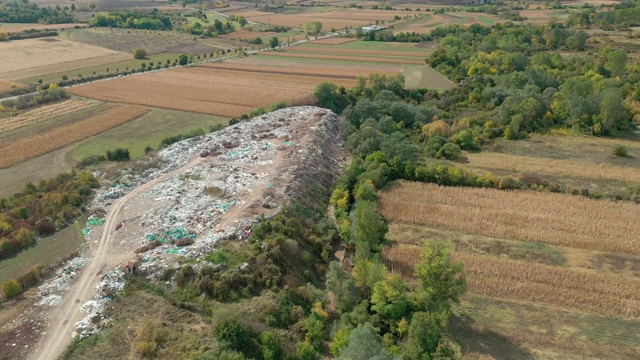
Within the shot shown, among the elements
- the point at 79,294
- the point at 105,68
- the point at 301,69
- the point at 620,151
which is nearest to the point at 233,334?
the point at 79,294

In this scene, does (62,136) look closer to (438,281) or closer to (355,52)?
(438,281)

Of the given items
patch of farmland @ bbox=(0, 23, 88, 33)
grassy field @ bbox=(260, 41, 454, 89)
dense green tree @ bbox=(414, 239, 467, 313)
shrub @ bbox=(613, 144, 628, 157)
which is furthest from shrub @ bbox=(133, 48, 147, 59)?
dense green tree @ bbox=(414, 239, 467, 313)

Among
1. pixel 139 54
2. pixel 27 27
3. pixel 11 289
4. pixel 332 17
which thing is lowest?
pixel 11 289

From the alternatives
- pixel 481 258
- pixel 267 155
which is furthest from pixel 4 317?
pixel 481 258

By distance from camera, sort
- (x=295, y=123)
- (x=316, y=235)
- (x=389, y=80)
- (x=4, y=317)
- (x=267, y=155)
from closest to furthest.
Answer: (x=4, y=317), (x=316, y=235), (x=267, y=155), (x=295, y=123), (x=389, y=80)

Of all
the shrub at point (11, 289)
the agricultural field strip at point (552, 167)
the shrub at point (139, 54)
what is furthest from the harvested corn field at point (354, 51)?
the shrub at point (11, 289)

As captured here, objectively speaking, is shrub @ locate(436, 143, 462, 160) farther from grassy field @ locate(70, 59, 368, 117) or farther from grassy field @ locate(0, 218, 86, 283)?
grassy field @ locate(0, 218, 86, 283)

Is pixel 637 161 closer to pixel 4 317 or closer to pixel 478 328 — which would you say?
pixel 478 328

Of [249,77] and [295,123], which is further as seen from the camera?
[249,77]
